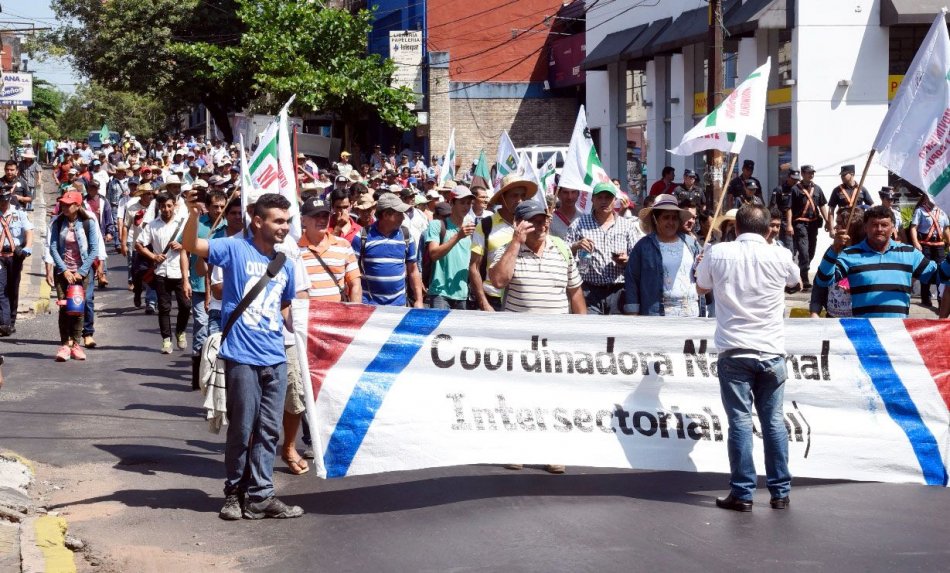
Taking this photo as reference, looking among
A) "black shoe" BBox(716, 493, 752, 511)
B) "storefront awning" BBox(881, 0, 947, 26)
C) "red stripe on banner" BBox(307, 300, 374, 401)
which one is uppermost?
"storefront awning" BBox(881, 0, 947, 26)

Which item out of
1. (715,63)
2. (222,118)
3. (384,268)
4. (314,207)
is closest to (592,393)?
(314,207)

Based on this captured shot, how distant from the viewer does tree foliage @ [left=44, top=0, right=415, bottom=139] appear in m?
40.4

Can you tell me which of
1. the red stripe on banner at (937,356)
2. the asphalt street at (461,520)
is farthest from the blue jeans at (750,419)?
the red stripe on banner at (937,356)

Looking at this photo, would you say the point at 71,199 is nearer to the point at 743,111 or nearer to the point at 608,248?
the point at 608,248

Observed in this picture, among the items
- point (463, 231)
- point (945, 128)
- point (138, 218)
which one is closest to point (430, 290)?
point (463, 231)

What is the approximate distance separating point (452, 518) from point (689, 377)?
5.88 ft

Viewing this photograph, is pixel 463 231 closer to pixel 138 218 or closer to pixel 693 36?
pixel 138 218

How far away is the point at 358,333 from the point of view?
7.86 m

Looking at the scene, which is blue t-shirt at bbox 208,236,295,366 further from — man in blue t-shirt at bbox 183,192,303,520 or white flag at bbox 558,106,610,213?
white flag at bbox 558,106,610,213

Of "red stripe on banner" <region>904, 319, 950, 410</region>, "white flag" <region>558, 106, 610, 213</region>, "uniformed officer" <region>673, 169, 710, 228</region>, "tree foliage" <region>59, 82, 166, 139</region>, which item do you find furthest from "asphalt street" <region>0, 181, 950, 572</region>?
"tree foliage" <region>59, 82, 166, 139</region>

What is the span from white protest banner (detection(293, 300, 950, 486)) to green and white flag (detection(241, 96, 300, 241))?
1825mm

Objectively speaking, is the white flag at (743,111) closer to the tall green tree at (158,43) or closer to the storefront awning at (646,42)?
the storefront awning at (646,42)

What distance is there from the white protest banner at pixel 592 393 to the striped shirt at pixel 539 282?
589 mm

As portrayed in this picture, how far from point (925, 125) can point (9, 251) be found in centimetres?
1134
